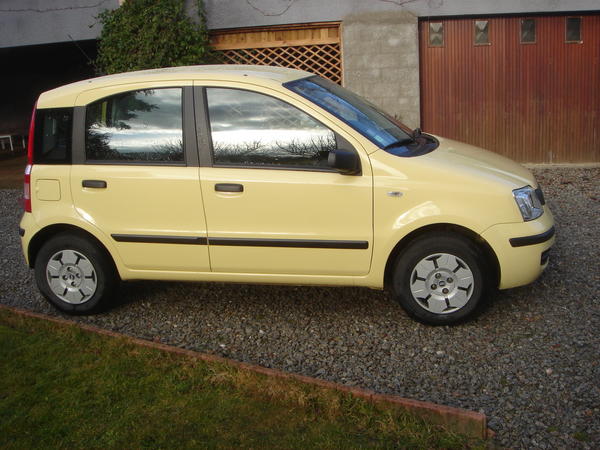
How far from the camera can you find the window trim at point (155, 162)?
5.40m

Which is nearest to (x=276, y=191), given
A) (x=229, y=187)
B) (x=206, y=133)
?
(x=229, y=187)

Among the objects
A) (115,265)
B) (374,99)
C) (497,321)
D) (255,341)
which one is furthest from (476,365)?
(374,99)

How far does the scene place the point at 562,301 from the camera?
562 centimetres

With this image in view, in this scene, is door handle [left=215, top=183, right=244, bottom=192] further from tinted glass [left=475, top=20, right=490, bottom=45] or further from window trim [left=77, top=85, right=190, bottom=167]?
tinted glass [left=475, top=20, right=490, bottom=45]

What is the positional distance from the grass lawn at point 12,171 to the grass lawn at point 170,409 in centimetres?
908

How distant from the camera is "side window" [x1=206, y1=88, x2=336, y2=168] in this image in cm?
521

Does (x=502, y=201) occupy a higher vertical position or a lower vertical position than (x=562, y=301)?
higher

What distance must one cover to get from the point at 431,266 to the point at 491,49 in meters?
6.89

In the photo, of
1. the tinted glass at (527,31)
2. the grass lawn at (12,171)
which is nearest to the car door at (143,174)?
the tinted glass at (527,31)

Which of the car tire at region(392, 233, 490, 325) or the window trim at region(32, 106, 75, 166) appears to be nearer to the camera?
the car tire at region(392, 233, 490, 325)

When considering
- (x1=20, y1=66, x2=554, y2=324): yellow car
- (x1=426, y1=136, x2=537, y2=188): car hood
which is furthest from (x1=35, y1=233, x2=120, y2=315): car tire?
(x1=426, y1=136, x2=537, y2=188): car hood

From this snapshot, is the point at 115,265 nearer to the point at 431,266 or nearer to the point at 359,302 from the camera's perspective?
the point at 359,302

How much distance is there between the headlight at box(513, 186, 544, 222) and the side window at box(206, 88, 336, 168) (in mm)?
1323

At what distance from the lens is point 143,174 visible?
5.45 metres
